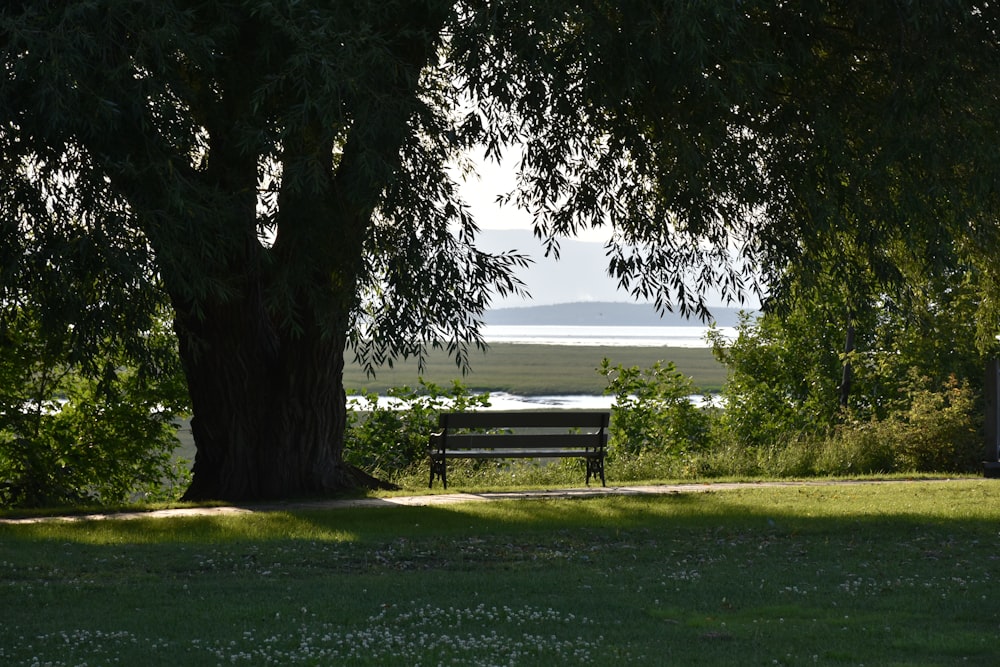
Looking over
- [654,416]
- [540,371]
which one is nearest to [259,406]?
[654,416]

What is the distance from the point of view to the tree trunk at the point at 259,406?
1376cm

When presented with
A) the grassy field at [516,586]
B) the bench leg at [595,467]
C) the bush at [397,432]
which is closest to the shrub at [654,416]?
the bush at [397,432]

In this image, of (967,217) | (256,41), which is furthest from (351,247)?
(967,217)

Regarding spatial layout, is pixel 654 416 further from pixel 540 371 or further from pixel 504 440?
pixel 540 371

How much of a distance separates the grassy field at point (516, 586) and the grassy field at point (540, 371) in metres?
27.8

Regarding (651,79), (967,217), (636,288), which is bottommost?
(636,288)

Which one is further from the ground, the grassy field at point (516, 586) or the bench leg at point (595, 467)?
the bench leg at point (595, 467)

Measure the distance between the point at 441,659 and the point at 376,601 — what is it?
5.82ft

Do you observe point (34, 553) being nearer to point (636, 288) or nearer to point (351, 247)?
point (351, 247)

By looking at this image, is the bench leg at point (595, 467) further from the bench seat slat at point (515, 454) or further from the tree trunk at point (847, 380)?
the tree trunk at point (847, 380)

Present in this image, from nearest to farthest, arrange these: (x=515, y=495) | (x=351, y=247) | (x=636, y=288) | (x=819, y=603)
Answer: (x=819, y=603), (x=351, y=247), (x=636, y=288), (x=515, y=495)

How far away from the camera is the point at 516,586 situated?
8.32 meters

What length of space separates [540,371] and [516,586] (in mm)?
62413

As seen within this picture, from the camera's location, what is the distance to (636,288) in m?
11.3
